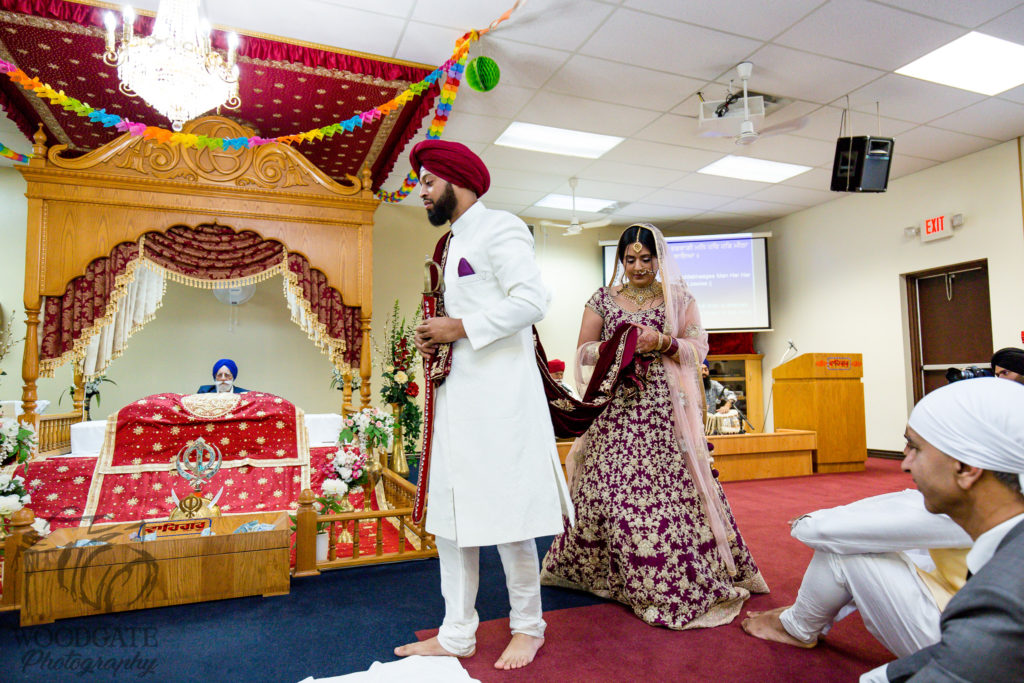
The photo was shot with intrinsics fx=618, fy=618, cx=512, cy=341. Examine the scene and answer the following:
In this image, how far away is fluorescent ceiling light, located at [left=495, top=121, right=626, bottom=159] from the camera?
589 centimetres

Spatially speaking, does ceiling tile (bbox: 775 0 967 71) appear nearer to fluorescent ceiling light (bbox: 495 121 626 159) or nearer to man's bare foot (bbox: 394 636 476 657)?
fluorescent ceiling light (bbox: 495 121 626 159)

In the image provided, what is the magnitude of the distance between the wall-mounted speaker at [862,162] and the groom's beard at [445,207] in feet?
14.4

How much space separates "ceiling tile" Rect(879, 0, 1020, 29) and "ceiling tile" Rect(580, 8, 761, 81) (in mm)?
917

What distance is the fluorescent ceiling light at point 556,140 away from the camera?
5.89 meters

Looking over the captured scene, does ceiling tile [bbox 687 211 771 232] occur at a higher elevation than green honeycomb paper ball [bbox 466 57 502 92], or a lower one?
higher

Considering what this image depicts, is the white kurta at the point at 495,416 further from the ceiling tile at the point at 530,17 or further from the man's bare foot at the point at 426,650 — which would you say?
the ceiling tile at the point at 530,17

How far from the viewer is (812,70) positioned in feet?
15.4

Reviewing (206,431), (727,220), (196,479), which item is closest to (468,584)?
(196,479)

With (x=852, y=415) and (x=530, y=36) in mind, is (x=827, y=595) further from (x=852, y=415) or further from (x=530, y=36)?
(x=852, y=415)

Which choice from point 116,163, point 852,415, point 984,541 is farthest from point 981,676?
point 852,415

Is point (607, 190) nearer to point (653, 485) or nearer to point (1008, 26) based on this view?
point (1008, 26)

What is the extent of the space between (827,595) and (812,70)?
14.0 ft

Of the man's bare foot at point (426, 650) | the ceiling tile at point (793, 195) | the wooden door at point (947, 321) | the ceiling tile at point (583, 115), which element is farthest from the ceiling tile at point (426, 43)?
the wooden door at point (947, 321)

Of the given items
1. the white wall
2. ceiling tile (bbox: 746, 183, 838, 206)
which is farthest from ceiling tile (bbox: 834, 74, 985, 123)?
ceiling tile (bbox: 746, 183, 838, 206)
